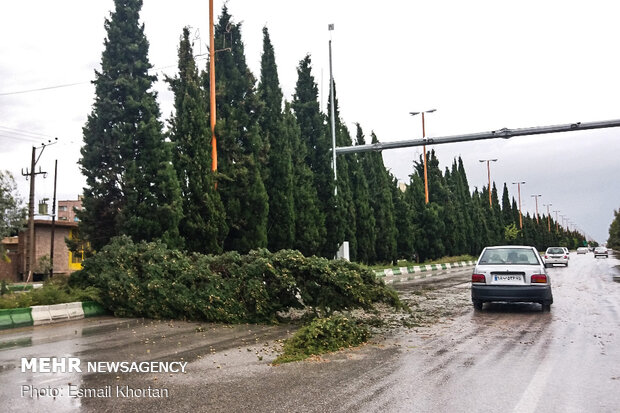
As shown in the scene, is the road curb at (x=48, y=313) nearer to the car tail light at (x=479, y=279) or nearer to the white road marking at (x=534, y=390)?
the car tail light at (x=479, y=279)

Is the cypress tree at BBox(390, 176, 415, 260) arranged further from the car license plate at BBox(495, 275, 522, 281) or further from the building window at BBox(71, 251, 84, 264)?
the car license plate at BBox(495, 275, 522, 281)

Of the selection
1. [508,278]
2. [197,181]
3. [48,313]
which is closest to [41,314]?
[48,313]

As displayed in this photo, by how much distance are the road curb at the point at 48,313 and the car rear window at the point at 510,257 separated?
9846mm

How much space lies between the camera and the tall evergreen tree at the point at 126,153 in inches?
669

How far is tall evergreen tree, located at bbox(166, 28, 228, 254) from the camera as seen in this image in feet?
60.7

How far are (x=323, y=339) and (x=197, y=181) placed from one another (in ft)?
39.1

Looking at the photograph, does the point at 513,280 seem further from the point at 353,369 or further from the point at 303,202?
the point at 303,202

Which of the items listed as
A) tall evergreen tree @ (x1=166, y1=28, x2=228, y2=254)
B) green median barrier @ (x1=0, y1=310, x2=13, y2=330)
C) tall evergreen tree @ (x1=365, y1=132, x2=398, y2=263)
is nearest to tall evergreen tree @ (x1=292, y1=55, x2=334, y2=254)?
tall evergreen tree @ (x1=365, y1=132, x2=398, y2=263)

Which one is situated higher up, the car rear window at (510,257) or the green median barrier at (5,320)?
the car rear window at (510,257)

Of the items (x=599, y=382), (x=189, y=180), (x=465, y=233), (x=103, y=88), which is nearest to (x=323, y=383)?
(x=599, y=382)

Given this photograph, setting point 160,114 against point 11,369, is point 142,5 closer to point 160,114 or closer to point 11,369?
point 160,114

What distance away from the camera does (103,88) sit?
18031 millimetres

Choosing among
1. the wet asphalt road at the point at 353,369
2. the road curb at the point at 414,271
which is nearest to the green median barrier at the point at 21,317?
the wet asphalt road at the point at 353,369

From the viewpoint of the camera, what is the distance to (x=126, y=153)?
17.5m
